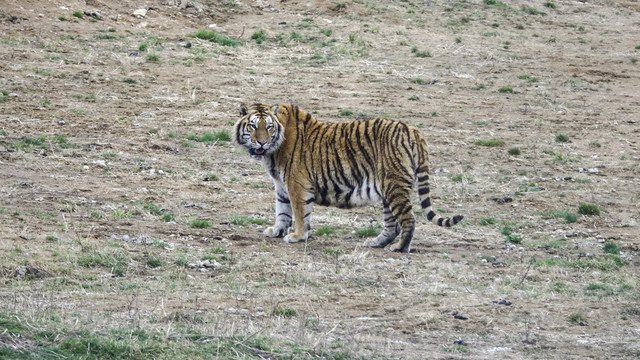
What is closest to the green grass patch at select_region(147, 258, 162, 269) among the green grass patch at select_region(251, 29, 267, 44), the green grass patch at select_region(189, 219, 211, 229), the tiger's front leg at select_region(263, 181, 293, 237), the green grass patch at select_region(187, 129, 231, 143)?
the green grass patch at select_region(189, 219, 211, 229)

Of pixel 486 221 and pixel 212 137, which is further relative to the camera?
pixel 212 137

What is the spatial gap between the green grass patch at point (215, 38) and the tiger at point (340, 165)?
34.5 ft

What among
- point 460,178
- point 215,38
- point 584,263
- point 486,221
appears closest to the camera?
point 584,263

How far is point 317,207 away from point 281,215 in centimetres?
183

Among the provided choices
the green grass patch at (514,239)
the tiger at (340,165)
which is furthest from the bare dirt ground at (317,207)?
the tiger at (340,165)

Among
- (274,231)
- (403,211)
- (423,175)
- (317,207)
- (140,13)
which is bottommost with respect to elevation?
(317,207)

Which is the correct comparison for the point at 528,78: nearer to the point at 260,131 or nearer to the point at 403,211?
the point at 403,211

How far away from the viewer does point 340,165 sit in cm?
1146

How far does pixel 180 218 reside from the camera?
11.9 m

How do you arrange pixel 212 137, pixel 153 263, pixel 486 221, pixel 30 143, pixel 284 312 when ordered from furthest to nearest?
pixel 212 137, pixel 30 143, pixel 486 221, pixel 153 263, pixel 284 312

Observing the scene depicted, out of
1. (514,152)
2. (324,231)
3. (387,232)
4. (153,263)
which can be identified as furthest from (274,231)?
(514,152)

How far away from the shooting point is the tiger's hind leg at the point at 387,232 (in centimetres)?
1140

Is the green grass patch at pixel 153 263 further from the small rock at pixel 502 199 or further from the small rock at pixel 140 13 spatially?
the small rock at pixel 140 13

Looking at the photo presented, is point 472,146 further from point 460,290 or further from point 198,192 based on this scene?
point 460,290
